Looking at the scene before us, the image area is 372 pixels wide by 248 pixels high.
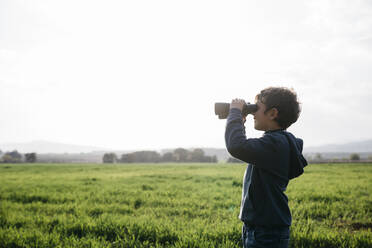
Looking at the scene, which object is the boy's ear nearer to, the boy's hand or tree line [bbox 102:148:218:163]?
the boy's hand

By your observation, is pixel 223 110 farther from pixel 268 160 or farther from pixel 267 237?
pixel 267 237

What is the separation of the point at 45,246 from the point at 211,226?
9.04 feet

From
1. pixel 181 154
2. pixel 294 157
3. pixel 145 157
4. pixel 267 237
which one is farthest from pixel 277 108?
pixel 145 157

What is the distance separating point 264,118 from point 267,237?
985 millimetres

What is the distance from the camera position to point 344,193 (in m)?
7.84

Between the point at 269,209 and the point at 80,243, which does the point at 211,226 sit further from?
the point at 269,209

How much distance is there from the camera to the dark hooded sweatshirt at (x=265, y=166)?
1830 millimetres

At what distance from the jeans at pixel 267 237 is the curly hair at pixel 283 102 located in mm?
905

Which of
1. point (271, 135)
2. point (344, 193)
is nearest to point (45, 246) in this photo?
point (271, 135)

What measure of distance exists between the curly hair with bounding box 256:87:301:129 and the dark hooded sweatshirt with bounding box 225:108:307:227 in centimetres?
13

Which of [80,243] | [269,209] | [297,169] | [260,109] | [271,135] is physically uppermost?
[260,109]

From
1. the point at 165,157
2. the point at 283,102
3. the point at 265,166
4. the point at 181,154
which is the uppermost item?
the point at 283,102

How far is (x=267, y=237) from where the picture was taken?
189 centimetres

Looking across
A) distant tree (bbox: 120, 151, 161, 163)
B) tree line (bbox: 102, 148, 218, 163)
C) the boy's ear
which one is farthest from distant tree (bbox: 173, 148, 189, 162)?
the boy's ear
